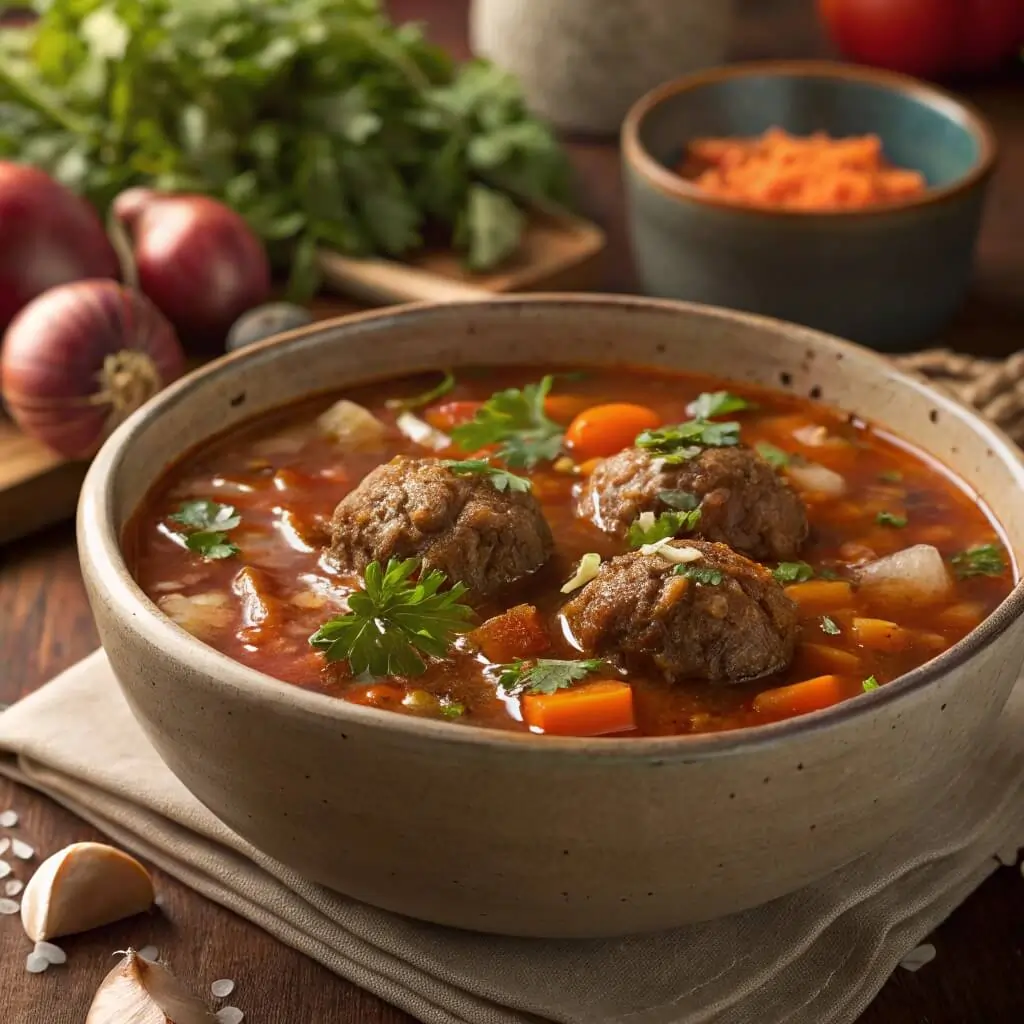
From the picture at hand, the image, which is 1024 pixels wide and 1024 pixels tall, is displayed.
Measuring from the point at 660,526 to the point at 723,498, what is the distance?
150 mm

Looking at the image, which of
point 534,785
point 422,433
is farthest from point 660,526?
point 534,785


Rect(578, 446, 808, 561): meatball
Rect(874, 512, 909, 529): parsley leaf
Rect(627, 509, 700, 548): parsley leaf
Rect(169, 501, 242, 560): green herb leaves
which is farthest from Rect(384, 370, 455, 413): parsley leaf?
Rect(874, 512, 909, 529): parsley leaf

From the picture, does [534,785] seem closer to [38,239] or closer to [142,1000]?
[142,1000]

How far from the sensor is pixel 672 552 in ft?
9.50

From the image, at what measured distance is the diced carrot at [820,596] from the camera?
10.2 feet

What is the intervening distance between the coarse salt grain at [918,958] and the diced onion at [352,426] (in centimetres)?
156

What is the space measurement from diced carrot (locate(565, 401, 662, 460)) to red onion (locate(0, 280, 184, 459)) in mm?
1510

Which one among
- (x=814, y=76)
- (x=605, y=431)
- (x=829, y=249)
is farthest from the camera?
(x=814, y=76)

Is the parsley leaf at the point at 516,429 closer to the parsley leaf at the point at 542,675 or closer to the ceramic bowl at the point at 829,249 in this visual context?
the parsley leaf at the point at 542,675

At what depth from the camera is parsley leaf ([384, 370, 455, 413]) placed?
378 cm

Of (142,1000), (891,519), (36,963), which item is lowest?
(36,963)

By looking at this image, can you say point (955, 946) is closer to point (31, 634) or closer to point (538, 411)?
point (538, 411)

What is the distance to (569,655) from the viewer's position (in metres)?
2.92

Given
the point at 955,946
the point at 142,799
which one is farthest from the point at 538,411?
the point at 955,946
